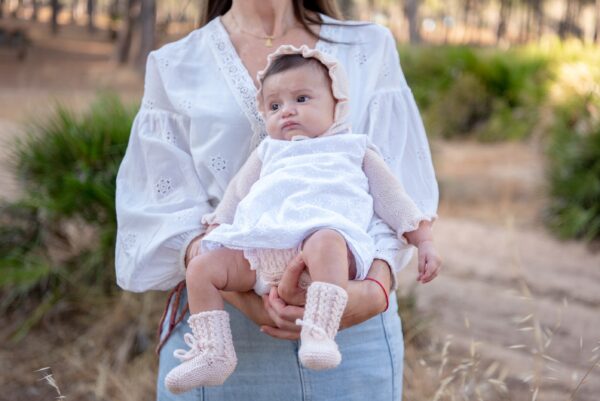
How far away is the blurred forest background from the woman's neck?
37cm

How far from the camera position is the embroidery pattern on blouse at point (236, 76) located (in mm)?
2076

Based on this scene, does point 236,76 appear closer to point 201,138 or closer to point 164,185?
point 201,138

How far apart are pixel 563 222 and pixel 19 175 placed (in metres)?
5.24

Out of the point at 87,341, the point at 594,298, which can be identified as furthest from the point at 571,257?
the point at 87,341

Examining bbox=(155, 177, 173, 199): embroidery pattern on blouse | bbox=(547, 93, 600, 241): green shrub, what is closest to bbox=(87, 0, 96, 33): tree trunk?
bbox=(547, 93, 600, 241): green shrub

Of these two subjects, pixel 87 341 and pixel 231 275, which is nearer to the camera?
pixel 231 275

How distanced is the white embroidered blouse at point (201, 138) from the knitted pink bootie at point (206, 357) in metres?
0.27

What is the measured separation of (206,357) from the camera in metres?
1.74

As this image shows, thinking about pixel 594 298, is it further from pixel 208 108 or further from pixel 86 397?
pixel 208 108

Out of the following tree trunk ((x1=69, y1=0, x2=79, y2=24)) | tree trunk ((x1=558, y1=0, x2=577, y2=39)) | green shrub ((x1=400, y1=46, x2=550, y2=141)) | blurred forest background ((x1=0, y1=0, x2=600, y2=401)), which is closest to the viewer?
blurred forest background ((x1=0, y1=0, x2=600, y2=401))

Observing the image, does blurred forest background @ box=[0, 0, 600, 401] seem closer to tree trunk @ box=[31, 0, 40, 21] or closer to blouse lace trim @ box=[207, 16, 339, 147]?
blouse lace trim @ box=[207, 16, 339, 147]

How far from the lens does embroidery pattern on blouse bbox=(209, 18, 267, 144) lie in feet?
6.81

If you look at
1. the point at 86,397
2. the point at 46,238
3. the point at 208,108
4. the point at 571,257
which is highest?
the point at 208,108

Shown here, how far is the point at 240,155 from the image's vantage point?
2.09m
